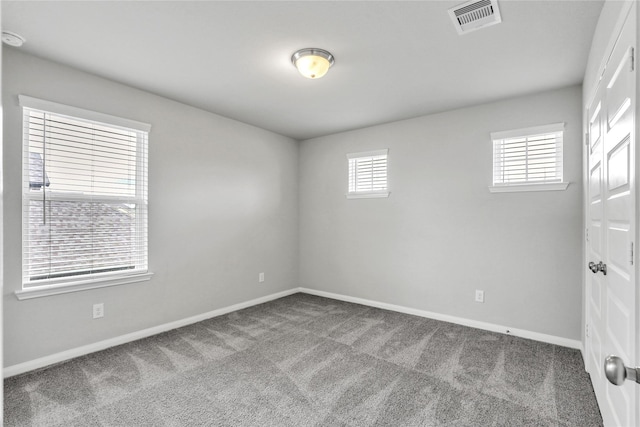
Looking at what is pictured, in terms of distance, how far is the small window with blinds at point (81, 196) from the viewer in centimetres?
284

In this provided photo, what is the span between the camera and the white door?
1566mm

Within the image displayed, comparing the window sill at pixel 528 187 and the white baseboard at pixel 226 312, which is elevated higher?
the window sill at pixel 528 187

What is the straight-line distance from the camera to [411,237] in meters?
4.32

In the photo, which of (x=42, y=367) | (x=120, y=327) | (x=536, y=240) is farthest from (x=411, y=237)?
(x=42, y=367)

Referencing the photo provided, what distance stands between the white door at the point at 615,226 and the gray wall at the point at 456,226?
0.87m

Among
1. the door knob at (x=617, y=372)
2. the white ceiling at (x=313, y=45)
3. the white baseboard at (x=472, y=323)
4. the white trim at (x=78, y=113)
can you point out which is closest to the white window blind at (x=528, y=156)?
the white ceiling at (x=313, y=45)

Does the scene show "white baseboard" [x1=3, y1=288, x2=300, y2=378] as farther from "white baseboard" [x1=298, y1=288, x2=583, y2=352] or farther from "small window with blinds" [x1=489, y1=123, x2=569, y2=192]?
"small window with blinds" [x1=489, y1=123, x2=569, y2=192]

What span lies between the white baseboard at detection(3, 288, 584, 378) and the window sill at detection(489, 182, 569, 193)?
4.63 ft

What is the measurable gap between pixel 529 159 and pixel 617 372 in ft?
9.89

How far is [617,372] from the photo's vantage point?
1.00m

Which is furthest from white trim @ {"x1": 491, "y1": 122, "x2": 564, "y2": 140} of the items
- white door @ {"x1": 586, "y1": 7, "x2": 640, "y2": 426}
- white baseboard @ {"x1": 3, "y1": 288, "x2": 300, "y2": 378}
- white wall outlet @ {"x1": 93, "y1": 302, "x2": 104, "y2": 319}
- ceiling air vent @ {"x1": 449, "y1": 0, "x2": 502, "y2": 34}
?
white wall outlet @ {"x1": 93, "y1": 302, "x2": 104, "y2": 319}

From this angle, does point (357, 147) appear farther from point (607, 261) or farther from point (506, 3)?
point (607, 261)

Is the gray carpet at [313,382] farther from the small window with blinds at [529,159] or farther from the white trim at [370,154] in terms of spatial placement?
the white trim at [370,154]

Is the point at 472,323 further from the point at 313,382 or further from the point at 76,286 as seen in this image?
the point at 76,286
